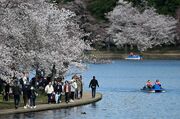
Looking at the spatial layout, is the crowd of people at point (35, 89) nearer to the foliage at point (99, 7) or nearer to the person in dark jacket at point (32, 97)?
the person in dark jacket at point (32, 97)

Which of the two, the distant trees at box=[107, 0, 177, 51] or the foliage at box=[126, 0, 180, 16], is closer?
the foliage at box=[126, 0, 180, 16]

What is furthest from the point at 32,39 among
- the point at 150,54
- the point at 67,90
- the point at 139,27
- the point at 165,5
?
the point at 139,27

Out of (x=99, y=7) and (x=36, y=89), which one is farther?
(x=99, y=7)

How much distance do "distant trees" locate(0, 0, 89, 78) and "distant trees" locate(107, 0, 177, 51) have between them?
88.9 metres

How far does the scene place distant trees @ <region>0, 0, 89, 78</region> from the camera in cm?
4134

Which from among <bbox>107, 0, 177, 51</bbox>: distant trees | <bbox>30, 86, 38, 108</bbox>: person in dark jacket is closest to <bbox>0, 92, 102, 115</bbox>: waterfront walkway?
<bbox>30, 86, 38, 108</bbox>: person in dark jacket

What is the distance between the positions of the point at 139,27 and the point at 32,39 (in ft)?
344

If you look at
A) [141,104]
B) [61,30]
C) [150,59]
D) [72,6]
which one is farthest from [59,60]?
[150,59]

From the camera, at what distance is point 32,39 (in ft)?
155

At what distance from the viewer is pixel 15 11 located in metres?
42.7

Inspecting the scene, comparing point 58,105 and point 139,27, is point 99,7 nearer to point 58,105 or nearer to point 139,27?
point 139,27

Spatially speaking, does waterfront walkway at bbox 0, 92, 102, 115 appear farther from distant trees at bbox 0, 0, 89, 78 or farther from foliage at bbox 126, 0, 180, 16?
foliage at bbox 126, 0, 180, 16

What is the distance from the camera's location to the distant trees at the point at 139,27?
145000mm

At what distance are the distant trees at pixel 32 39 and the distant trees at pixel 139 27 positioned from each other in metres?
88.9
